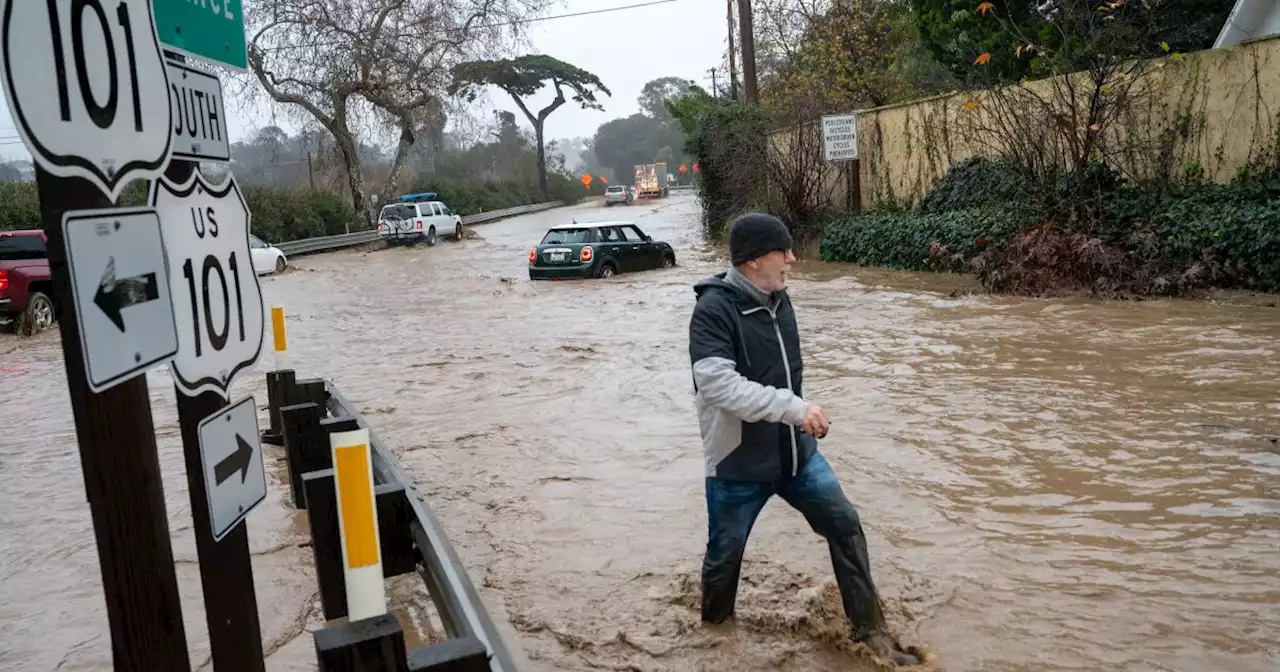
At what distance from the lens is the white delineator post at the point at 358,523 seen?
252cm

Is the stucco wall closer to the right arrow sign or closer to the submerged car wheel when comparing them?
the right arrow sign

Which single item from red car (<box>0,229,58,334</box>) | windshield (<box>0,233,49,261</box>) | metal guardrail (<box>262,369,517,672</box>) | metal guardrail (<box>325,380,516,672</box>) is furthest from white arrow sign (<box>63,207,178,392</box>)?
windshield (<box>0,233,49,261</box>)

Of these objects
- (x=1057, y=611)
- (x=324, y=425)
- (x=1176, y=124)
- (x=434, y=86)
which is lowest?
(x=1057, y=611)

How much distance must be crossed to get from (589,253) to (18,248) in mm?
9282

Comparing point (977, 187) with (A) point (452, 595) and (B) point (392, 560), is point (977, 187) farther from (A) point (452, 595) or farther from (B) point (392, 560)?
(A) point (452, 595)

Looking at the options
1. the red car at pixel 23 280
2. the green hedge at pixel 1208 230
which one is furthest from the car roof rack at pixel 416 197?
the green hedge at pixel 1208 230

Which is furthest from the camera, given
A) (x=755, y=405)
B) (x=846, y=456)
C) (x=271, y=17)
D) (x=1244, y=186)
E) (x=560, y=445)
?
(x=271, y=17)

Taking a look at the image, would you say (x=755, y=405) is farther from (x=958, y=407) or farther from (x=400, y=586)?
(x=958, y=407)

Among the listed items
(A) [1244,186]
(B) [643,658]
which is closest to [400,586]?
(B) [643,658]

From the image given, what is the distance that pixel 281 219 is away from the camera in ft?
119

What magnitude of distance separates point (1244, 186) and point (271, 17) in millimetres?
32079

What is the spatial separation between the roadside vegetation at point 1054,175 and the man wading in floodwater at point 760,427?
9903 millimetres

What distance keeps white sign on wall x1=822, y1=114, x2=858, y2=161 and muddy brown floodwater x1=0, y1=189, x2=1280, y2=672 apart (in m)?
7.85

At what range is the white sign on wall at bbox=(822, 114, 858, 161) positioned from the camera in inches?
789
